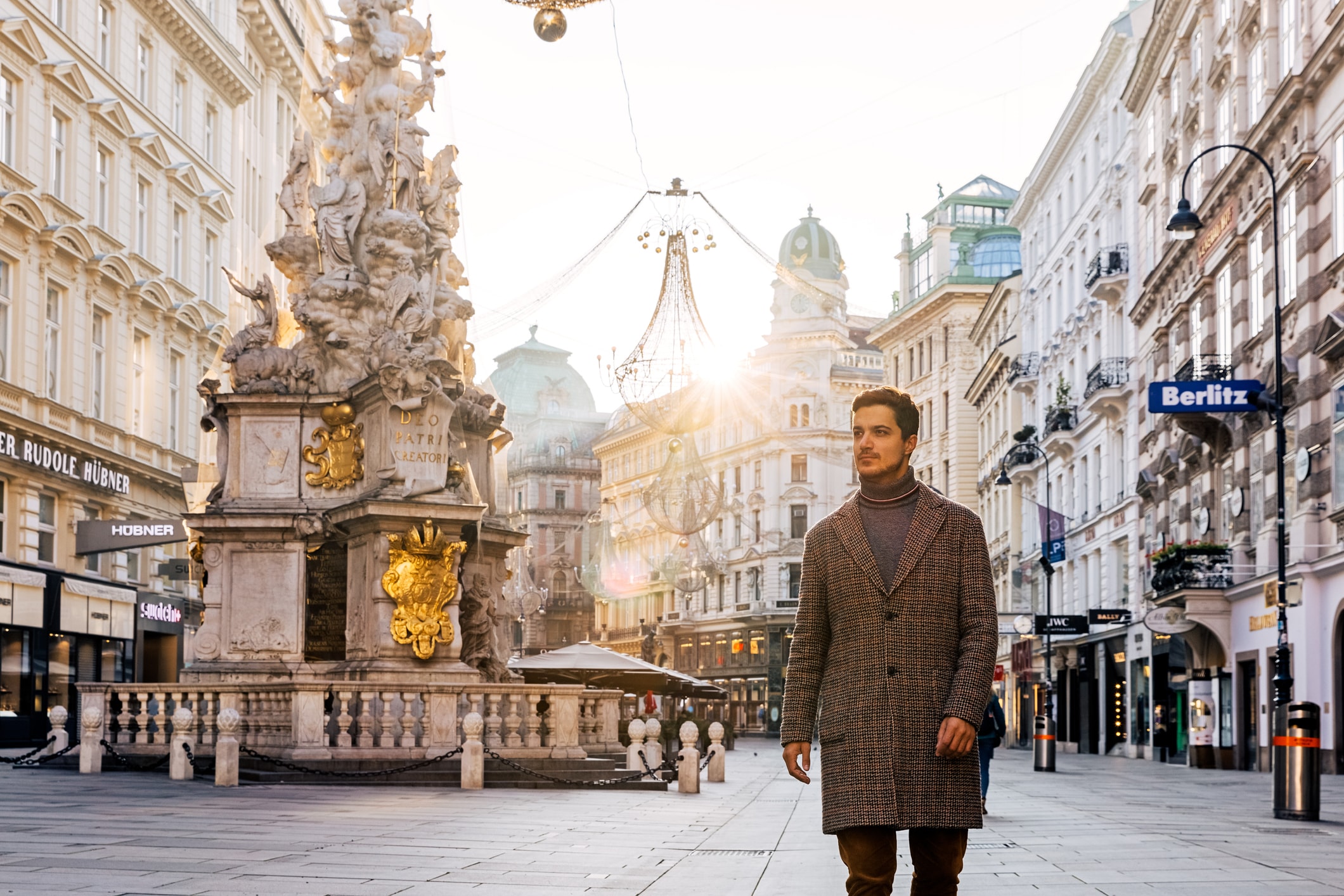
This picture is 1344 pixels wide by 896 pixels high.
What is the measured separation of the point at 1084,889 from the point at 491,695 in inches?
448

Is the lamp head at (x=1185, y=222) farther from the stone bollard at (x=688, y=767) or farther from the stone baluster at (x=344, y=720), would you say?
the stone baluster at (x=344, y=720)

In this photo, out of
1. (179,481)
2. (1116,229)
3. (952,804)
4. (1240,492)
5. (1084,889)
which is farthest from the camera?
(1116,229)

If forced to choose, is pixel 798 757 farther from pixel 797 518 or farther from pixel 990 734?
pixel 797 518

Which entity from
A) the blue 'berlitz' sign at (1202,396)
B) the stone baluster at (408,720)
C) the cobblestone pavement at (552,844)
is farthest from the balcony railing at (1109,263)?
the stone baluster at (408,720)

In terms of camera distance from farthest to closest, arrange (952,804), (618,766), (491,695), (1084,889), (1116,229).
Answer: (1116,229), (618,766), (491,695), (1084,889), (952,804)

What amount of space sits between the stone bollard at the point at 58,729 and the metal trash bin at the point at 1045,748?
17524 millimetres

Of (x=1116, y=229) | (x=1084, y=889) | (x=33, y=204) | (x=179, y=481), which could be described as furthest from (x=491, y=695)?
(x=1116, y=229)

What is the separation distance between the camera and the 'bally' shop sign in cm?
3512

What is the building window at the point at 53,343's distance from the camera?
124 ft

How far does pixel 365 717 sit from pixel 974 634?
50.2 feet

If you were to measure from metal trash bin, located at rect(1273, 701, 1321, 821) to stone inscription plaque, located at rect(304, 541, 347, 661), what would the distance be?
11.4 meters

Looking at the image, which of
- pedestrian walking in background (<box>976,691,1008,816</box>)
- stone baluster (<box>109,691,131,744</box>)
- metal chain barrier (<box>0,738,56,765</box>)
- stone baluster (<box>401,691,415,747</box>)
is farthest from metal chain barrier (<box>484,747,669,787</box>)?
metal chain barrier (<box>0,738,56,765</box>)

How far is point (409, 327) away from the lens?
78.6ft

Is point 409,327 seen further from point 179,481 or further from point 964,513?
point 179,481
